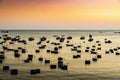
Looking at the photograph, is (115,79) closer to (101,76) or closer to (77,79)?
(101,76)

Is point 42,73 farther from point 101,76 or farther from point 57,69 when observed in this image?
point 101,76

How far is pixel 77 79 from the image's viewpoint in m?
63.7

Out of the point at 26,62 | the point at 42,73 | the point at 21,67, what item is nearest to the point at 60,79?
the point at 42,73

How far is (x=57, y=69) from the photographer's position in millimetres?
75375

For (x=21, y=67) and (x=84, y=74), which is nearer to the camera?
(x=84, y=74)

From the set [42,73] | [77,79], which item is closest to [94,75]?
[77,79]

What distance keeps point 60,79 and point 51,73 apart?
7053 millimetres

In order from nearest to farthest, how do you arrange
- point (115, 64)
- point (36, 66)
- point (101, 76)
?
point (101, 76) → point (36, 66) → point (115, 64)

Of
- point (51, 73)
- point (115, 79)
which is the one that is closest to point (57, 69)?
point (51, 73)

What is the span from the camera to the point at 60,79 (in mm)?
63750

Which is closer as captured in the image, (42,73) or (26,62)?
(42,73)

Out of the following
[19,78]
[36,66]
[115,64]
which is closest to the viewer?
[19,78]

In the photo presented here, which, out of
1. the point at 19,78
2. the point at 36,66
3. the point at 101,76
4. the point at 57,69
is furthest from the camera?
the point at 36,66

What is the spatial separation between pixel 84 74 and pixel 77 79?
6.99m
